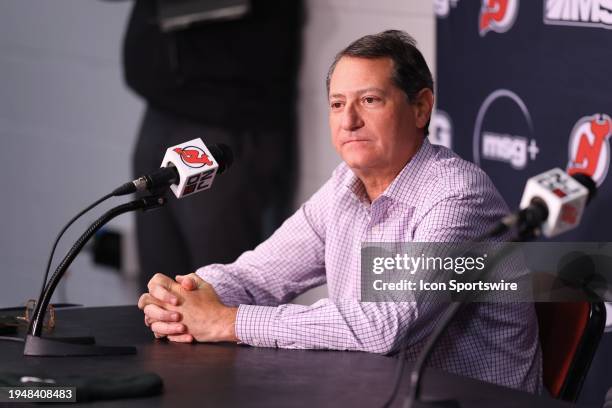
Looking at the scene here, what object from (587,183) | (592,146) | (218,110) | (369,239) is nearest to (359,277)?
(369,239)

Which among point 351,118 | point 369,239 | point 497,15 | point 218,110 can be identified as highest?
point 497,15

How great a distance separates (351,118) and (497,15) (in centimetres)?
81

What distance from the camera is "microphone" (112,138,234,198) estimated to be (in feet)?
6.37

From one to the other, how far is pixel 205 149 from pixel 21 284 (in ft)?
12.4


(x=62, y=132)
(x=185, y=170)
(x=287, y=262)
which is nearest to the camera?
(x=185, y=170)

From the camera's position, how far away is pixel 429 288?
2057mm

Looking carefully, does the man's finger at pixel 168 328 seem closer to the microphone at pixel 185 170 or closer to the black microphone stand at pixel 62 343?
the black microphone stand at pixel 62 343

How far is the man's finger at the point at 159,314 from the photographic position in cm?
216

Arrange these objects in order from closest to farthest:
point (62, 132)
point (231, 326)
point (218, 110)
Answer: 1. point (231, 326)
2. point (218, 110)
3. point (62, 132)

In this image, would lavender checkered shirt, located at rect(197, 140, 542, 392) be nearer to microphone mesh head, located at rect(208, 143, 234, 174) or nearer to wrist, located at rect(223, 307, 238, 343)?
wrist, located at rect(223, 307, 238, 343)

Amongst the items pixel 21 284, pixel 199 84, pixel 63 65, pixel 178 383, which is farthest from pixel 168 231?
pixel 178 383

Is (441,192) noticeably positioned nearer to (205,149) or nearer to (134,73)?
(205,149)

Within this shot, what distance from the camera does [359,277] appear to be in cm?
234

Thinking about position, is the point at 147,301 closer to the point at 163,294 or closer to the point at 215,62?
the point at 163,294
